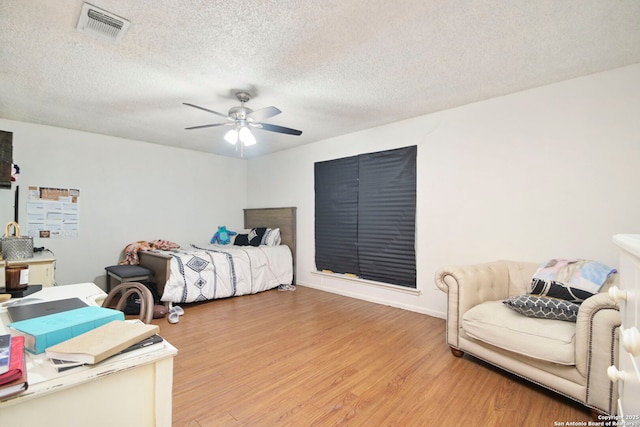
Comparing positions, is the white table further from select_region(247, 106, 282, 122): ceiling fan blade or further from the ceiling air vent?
select_region(247, 106, 282, 122): ceiling fan blade

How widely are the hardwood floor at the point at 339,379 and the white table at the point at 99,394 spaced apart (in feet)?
3.34

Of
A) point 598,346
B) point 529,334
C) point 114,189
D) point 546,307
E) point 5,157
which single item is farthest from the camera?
point 114,189

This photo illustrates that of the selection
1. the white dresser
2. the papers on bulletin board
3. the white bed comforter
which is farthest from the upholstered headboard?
the white dresser

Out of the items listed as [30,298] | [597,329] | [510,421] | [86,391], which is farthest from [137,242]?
[597,329]

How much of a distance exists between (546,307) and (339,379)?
4.89 feet

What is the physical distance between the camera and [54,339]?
777 mm

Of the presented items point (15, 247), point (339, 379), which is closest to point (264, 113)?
Result: point (339, 379)

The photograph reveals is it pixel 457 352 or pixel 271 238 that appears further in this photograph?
pixel 271 238

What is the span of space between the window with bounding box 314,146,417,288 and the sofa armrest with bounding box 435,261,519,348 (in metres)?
1.04

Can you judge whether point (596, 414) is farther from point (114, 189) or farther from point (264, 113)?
point (114, 189)

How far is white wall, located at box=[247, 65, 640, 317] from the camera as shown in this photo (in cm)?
230

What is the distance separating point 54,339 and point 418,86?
9.59ft

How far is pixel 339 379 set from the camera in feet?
6.49

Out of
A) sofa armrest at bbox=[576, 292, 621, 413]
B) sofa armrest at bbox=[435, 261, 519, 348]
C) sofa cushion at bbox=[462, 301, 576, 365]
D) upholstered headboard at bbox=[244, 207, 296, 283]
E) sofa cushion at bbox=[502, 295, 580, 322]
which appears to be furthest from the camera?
upholstered headboard at bbox=[244, 207, 296, 283]
